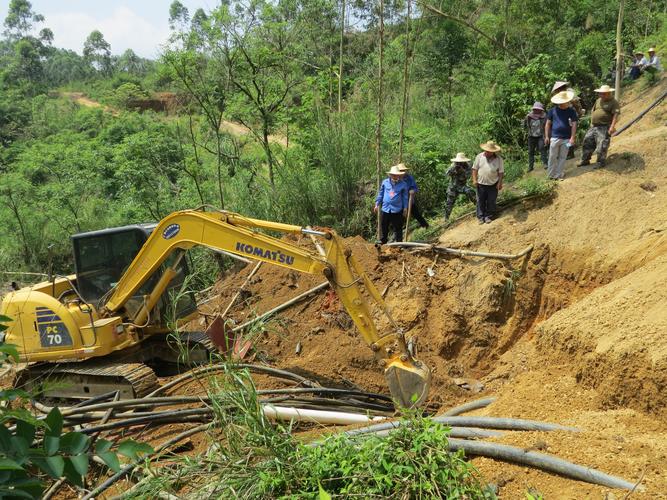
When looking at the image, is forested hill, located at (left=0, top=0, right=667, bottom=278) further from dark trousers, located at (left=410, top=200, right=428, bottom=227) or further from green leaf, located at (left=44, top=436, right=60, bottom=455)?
green leaf, located at (left=44, top=436, right=60, bottom=455)

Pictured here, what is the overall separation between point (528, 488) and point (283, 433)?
1633mm

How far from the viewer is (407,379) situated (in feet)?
19.9

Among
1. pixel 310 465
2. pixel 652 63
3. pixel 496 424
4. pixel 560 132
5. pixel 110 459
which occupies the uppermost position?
pixel 652 63

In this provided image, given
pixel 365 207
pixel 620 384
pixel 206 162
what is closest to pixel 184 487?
pixel 620 384

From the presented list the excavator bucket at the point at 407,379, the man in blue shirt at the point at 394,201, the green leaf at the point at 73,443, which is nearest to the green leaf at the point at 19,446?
the green leaf at the point at 73,443

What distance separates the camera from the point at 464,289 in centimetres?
873

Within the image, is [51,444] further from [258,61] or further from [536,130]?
[258,61]

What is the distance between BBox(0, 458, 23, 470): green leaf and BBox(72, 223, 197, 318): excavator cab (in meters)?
6.17

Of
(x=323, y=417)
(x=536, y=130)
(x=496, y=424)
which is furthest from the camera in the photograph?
(x=536, y=130)

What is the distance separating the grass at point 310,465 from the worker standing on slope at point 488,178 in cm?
607

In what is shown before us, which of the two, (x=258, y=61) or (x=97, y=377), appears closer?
(x=97, y=377)

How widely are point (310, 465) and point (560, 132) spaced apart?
25.4 ft

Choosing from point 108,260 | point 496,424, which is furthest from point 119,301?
point 496,424

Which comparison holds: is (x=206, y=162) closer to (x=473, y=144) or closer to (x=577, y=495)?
(x=473, y=144)
